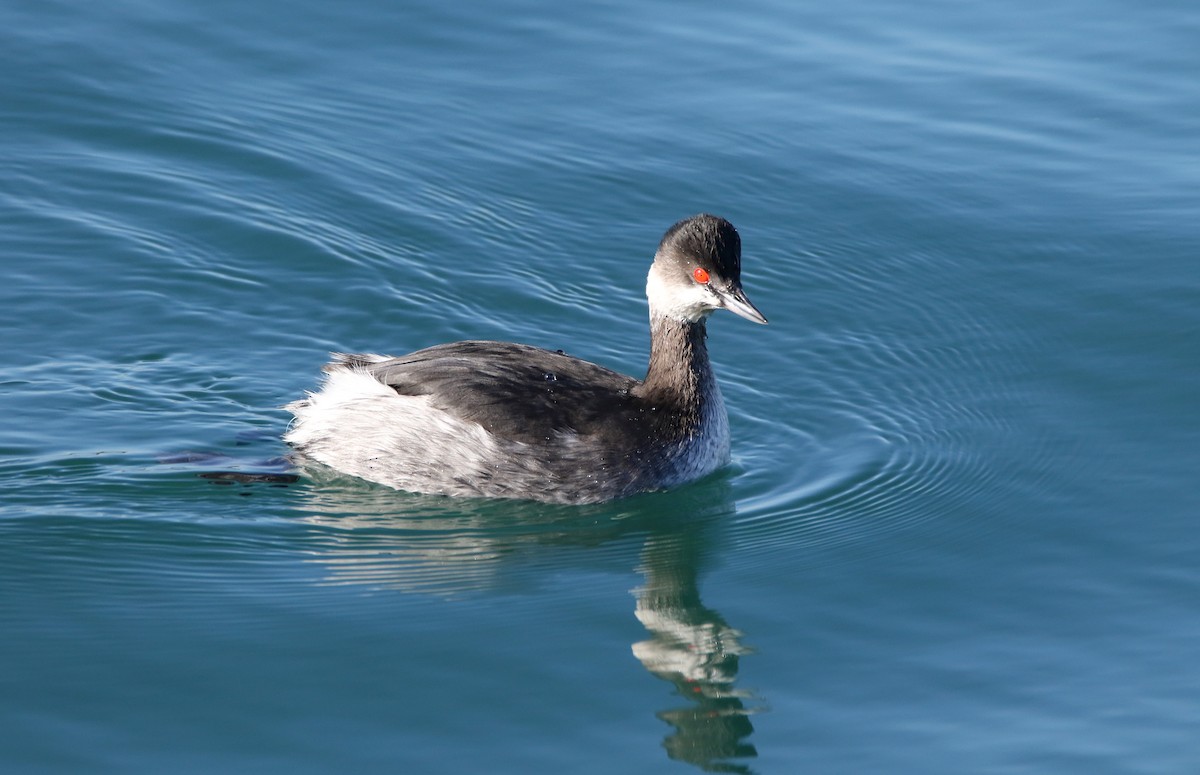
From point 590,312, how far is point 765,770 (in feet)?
19.5

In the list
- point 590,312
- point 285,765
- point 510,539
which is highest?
point 590,312

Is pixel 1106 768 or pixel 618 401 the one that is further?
pixel 618 401

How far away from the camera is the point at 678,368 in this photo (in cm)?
1092

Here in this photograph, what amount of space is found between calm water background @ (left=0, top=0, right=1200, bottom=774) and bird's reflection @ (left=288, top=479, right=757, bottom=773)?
0.03m

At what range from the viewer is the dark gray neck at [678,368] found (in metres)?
10.9

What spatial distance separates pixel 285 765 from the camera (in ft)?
24.5

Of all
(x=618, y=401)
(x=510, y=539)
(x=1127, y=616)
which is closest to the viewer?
(x=1127, y=616)

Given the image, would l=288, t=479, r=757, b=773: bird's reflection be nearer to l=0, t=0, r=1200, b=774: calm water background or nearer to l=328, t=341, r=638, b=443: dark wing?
l=0, t=0, r=1200, b=774: calm water background

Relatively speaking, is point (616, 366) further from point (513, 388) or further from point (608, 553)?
point (608, 553)

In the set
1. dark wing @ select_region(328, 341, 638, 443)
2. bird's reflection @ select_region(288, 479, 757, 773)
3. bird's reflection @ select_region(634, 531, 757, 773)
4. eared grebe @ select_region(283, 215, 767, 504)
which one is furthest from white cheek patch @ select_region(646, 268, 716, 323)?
bird's reflection @ select_region(634, 531, 757, 773)

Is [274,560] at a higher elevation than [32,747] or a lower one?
higher

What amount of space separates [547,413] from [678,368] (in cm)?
98

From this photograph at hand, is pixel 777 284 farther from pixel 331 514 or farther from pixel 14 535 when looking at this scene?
pixel 14 535

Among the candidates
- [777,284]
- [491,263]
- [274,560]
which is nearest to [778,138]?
[777,284]
